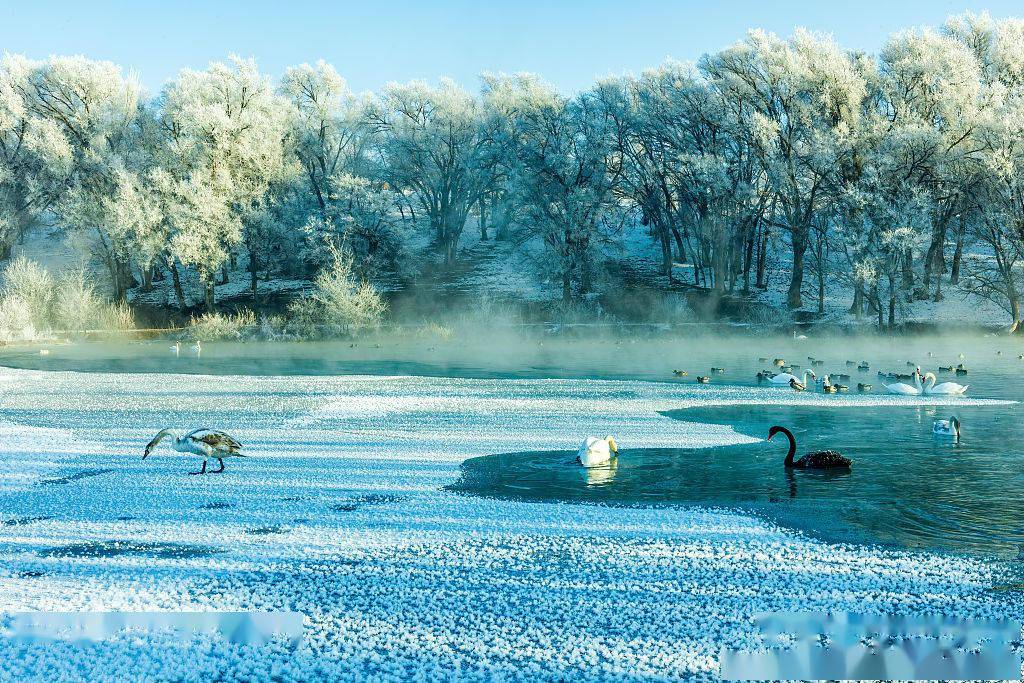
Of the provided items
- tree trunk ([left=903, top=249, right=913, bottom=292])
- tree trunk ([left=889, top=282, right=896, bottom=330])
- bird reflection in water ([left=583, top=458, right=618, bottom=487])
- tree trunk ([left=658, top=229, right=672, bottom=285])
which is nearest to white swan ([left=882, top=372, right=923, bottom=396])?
bird reflection in water ([left=583, top=458, right=618, bottom=487])

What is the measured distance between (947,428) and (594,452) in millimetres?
6516

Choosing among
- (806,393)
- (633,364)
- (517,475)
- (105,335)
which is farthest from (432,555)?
(105,335)

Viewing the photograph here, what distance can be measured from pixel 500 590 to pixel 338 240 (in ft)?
152

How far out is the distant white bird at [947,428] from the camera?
13992 mm

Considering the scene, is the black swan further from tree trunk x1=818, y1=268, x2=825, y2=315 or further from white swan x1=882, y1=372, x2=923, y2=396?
tree trunk x1=818, y1=268, x2=825, y2=315

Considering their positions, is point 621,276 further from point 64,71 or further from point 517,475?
point 517,475

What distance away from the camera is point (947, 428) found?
14242mm

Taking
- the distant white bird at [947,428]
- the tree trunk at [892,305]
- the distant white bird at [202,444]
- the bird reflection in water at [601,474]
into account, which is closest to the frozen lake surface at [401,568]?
the distant white bird at [202,444]

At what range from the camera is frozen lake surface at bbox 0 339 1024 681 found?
18.7 ft

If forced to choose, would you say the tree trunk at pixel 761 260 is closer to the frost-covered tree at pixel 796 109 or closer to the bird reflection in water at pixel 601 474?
the frost-covered tree at pixel 796 109

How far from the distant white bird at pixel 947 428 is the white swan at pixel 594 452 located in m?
6.09

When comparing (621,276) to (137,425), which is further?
(621,276)

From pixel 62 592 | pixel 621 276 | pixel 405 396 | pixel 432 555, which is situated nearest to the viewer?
pixel 62 592

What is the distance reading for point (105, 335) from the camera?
4497 centimetres
